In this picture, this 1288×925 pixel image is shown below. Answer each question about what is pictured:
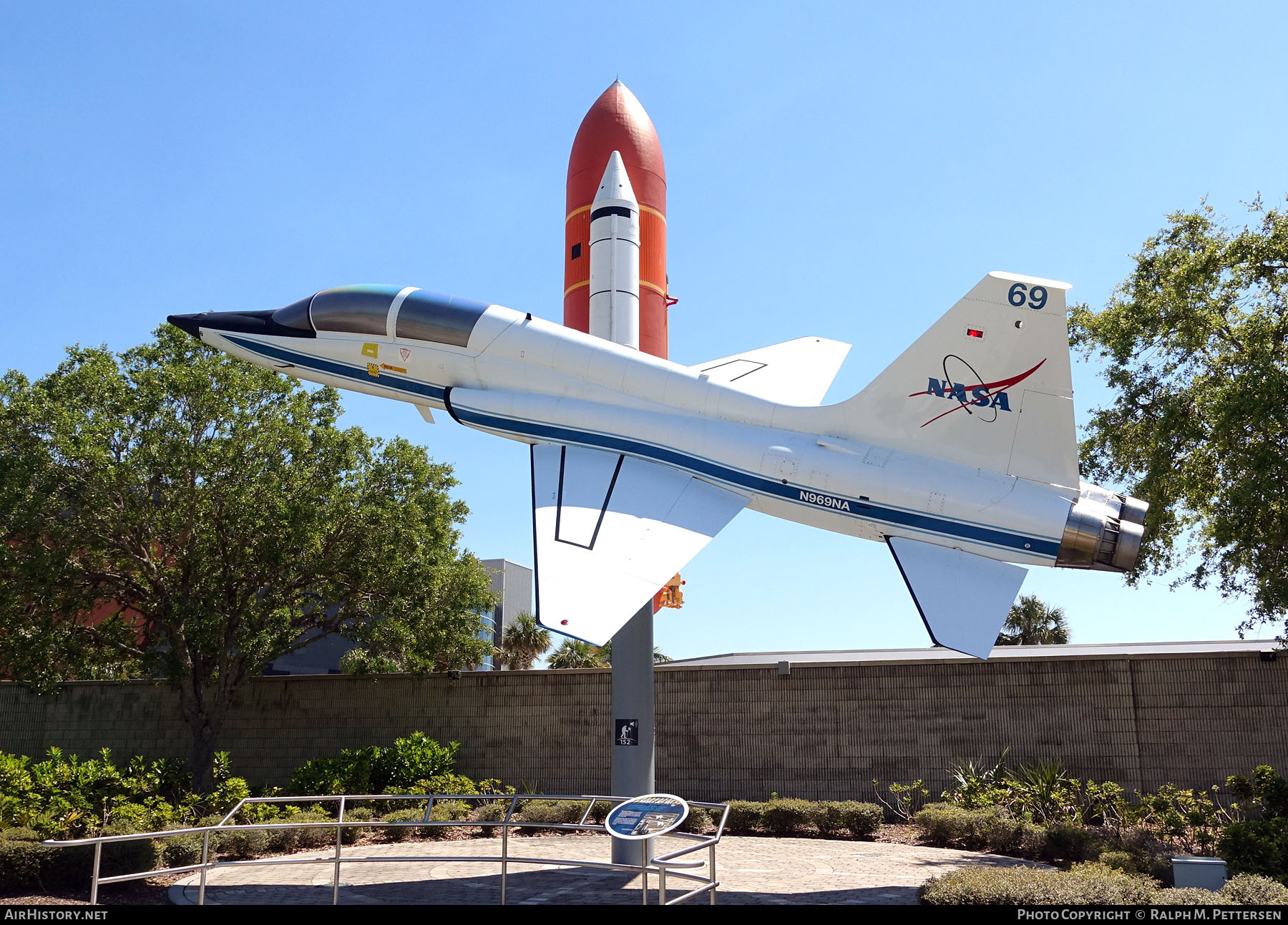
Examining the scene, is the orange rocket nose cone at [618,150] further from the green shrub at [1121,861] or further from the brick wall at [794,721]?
the green shrub at [1121,861]

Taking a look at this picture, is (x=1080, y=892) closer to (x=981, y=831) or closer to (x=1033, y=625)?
(x=981, y=831)

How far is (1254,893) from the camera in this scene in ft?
25.0

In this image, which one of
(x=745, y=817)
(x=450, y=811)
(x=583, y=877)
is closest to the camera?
(x=583, y=877)

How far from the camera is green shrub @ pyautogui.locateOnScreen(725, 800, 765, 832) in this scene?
16859 millimetres

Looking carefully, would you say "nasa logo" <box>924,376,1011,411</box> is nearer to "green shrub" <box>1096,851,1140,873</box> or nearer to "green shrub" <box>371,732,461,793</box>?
"green shrub" <box>1096,851,1140,873</box>

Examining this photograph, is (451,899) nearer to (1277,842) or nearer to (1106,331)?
(1277,842)

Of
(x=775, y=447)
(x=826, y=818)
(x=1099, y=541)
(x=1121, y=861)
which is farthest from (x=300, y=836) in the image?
(x=1099, y=541)

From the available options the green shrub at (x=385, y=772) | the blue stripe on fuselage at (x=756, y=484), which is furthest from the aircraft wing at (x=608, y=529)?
the green shrub at (x=385, y=772)

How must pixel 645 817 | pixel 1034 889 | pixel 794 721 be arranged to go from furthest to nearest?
pixel 794 721
pixel 645 817
pixel 1034 889

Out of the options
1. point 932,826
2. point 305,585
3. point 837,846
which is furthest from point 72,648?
point 932,826

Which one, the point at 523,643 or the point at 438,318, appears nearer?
the point at 438,318

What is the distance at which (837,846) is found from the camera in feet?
49.6

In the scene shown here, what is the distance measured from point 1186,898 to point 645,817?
4.48 metres

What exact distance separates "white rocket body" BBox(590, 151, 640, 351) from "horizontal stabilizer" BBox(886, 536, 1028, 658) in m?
5.16
